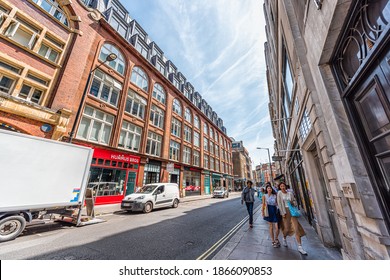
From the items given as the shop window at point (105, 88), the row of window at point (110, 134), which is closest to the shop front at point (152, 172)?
the row of window at point (110, 134)

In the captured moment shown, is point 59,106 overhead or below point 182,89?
below

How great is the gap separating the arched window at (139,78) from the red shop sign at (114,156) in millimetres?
8552

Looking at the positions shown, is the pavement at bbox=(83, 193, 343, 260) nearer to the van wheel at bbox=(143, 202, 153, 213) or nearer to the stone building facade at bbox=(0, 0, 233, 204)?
the van wheel at bbox=(143, 202, 153, 213)

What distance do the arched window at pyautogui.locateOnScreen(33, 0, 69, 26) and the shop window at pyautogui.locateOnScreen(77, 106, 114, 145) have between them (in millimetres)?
7158

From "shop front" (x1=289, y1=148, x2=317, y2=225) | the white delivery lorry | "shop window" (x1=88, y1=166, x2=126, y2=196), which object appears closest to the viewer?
the white delivery lorry

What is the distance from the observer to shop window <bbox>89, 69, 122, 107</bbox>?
45.4ft

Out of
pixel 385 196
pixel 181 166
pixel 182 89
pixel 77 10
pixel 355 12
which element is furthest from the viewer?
pixel 182 89

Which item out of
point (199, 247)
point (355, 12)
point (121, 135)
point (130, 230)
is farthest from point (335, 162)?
point (121, 135)

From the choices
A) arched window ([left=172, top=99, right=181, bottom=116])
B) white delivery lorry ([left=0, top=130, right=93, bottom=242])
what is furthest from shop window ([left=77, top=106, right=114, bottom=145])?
arched window ([left=172, top=99, right=181, bottom=116])

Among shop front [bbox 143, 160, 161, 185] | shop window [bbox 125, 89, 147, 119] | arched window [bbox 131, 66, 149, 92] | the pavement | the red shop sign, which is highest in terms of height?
arched window [bbox 131, 66, 149, 92]

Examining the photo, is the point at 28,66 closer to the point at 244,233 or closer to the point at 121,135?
the point at 121,135

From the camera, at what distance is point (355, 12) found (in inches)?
93.5

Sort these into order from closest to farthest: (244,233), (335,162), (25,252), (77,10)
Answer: (335,162) < (25,252) < (244,233) < (77,10)

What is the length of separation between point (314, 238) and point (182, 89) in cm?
2647
